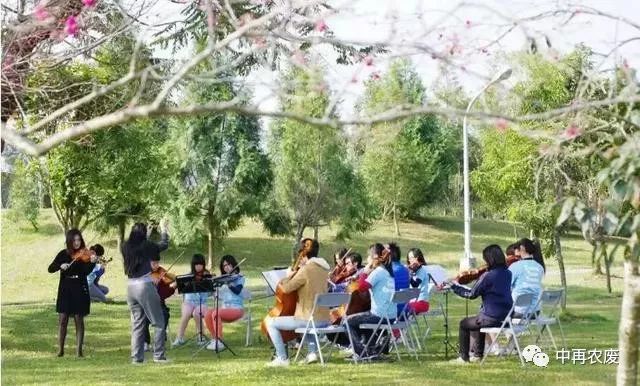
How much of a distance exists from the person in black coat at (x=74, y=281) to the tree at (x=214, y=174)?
23.1 m

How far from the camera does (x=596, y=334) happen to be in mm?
13461

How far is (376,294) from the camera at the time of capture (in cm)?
1055

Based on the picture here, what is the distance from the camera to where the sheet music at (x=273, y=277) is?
11.3 meters

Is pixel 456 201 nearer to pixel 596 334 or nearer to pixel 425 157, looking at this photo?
pixel 425 157

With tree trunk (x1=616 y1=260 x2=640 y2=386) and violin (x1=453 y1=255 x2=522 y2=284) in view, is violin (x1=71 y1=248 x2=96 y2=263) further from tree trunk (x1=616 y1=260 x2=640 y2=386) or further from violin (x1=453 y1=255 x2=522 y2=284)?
tree trunk (x1=616 y1=260 x2=640 y2=386)

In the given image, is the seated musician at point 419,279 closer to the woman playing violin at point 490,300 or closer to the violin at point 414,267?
the violin at point 414,267

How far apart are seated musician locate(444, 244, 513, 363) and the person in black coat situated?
14.4ft

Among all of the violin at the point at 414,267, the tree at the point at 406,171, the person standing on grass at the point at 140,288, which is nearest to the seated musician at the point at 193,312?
the person standing on grass at the point at 140,288

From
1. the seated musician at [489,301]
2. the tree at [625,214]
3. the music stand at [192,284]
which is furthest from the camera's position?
the music stand at [192,284]

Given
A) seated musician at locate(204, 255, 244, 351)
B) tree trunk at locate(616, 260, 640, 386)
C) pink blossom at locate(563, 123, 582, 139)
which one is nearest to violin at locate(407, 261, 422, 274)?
seated musician at locate(204, 255, 244, 351)

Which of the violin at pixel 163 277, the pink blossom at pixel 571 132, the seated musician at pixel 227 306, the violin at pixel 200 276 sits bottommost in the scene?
the seated musician at pixel 227 306

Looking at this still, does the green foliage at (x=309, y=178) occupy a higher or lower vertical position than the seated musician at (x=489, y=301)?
higher

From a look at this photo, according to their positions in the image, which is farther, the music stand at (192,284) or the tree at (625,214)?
the music stand at (192,284)

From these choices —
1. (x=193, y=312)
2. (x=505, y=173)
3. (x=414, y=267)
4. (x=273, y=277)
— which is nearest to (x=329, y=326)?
(x=273, y=277)
